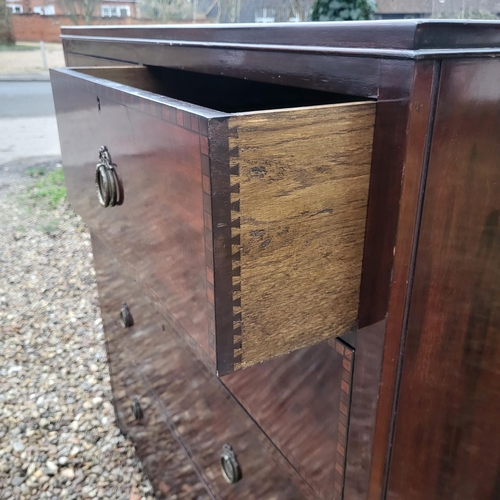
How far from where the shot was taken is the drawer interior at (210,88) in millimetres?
1042

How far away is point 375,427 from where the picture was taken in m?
0.75

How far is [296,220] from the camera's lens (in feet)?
1.94

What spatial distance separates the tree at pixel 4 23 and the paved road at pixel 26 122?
841 mm

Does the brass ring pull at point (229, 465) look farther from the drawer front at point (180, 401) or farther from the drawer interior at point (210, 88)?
the drawer interior at point (210, 88)

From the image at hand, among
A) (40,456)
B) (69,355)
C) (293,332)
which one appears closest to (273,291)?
(293,332)

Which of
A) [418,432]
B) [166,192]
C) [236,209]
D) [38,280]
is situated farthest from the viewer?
[38,280]

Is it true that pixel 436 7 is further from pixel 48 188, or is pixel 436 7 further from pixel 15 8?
pixel 15 8

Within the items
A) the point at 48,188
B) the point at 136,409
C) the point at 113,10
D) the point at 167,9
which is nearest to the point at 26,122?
the point at 113,10

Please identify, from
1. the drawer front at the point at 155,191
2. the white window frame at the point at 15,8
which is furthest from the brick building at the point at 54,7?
the drawer front at the point at 155,191

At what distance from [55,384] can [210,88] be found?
164 centimetres

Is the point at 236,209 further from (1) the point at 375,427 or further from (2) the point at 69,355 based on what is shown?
(2) the point at 69,355

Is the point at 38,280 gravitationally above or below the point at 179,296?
below

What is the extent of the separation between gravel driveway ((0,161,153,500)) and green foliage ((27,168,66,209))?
30.6 inches

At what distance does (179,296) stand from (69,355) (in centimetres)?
197
